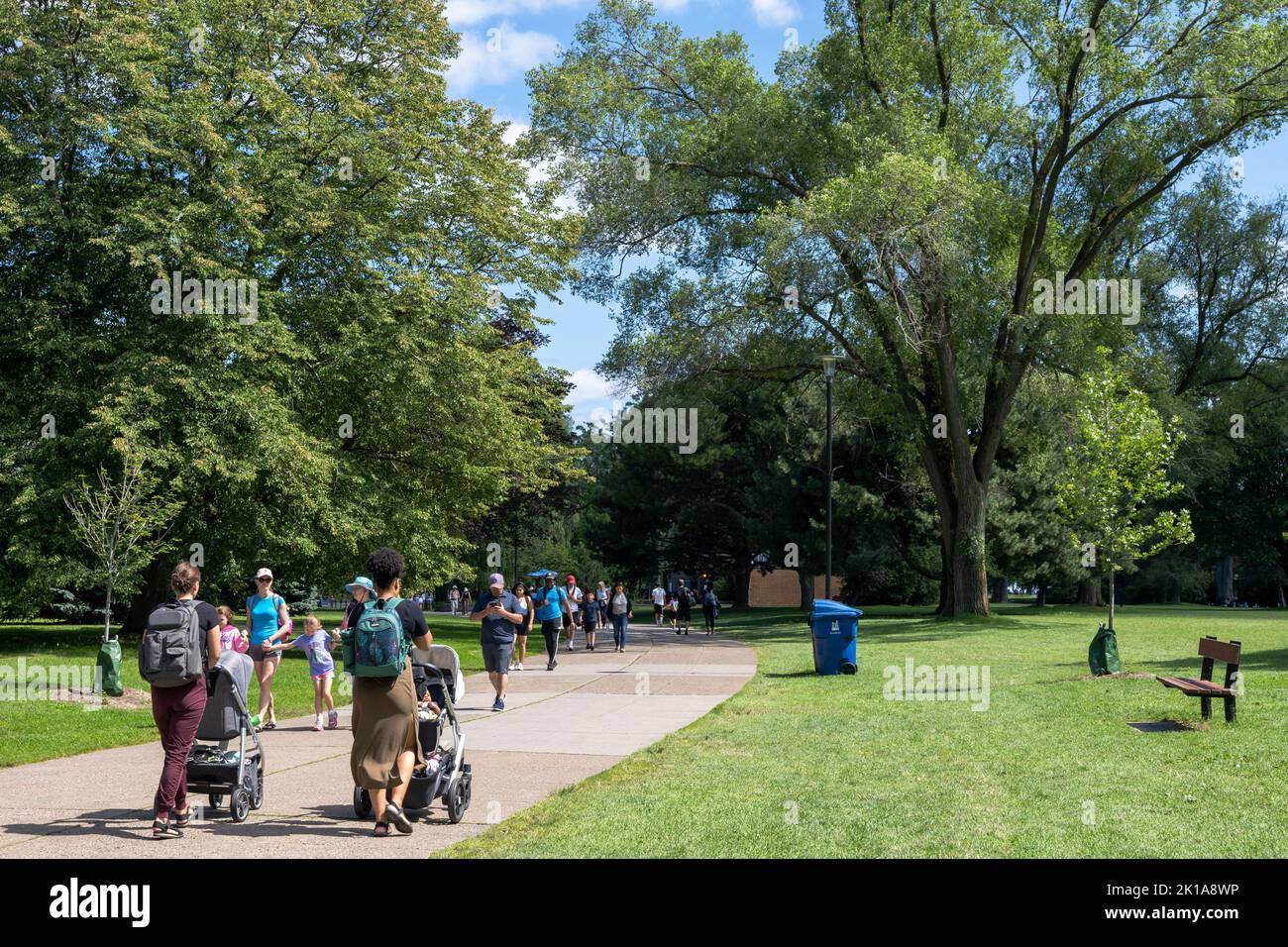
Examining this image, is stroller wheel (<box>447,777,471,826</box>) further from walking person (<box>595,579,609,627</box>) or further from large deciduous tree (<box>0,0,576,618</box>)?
walking person (<box>595,579,609,627</box>)

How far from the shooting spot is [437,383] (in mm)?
27484

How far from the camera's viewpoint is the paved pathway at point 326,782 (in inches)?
272

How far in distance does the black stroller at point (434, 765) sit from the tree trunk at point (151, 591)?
20698 millimetres

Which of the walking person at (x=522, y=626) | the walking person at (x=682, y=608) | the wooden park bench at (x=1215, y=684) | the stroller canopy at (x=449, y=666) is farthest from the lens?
the walking person at (x=682, y=608)

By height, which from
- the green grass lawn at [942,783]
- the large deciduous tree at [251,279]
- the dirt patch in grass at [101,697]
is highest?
the large deciduous tree at [251,279]

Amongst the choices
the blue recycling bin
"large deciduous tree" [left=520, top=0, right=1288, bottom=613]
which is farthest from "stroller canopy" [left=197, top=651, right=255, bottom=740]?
"large deciduous tree" [left=520, top=0, right=1288, bottom=613]

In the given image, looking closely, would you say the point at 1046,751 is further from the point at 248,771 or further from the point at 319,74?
the point at 319,74

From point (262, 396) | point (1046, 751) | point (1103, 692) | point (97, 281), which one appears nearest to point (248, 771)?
point (1046, 751)

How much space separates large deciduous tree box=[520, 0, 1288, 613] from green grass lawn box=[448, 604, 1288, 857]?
16.6m

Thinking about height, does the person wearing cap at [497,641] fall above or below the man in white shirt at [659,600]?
above

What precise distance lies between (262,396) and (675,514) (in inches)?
1579

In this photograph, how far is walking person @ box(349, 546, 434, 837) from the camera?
282 inches

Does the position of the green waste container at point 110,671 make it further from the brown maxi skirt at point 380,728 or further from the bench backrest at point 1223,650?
the bench backrest at point 1223,650

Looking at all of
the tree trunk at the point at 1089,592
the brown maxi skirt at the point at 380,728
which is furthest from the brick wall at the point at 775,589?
the brown maxi skirt at the point at 380,728
